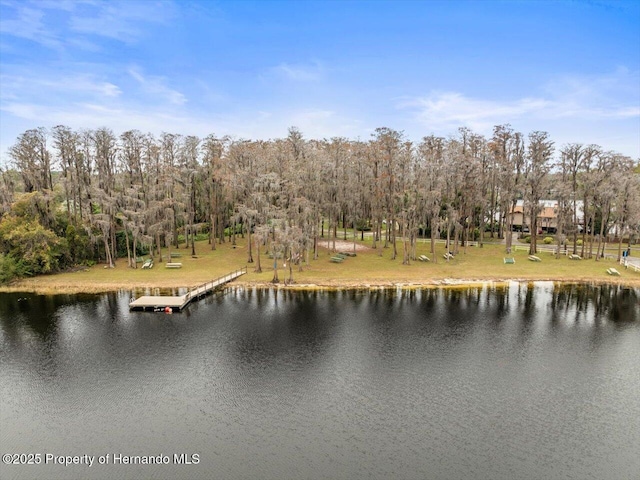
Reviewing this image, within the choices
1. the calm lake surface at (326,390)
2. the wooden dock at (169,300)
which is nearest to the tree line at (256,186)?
the wooden dock at (169,300)

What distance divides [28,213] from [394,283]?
4300cm

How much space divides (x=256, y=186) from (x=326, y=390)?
2836 centimetres

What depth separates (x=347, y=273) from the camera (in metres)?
48.8

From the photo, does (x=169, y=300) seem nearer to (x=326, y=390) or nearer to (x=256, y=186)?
(x=256, y=186)

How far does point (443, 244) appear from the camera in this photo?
67438mm

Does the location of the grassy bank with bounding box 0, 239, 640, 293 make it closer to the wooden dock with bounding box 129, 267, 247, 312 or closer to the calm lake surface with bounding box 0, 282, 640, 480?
the wooden dock with bounding box 129, 267, 247, 312

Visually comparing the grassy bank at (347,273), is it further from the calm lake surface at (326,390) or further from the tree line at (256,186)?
the calm lake surface at (326,390)

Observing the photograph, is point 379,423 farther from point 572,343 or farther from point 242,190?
point 242,190

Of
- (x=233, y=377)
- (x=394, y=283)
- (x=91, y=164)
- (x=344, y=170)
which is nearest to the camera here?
(x=233, y=377)

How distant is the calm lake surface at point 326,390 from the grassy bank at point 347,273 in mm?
7129

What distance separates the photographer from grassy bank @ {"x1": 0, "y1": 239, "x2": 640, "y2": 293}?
44.3m

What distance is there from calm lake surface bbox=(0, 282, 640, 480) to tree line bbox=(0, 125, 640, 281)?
13817 millimetres

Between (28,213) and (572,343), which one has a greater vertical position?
(28,213)

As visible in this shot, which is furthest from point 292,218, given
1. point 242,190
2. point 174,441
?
point 174,441
